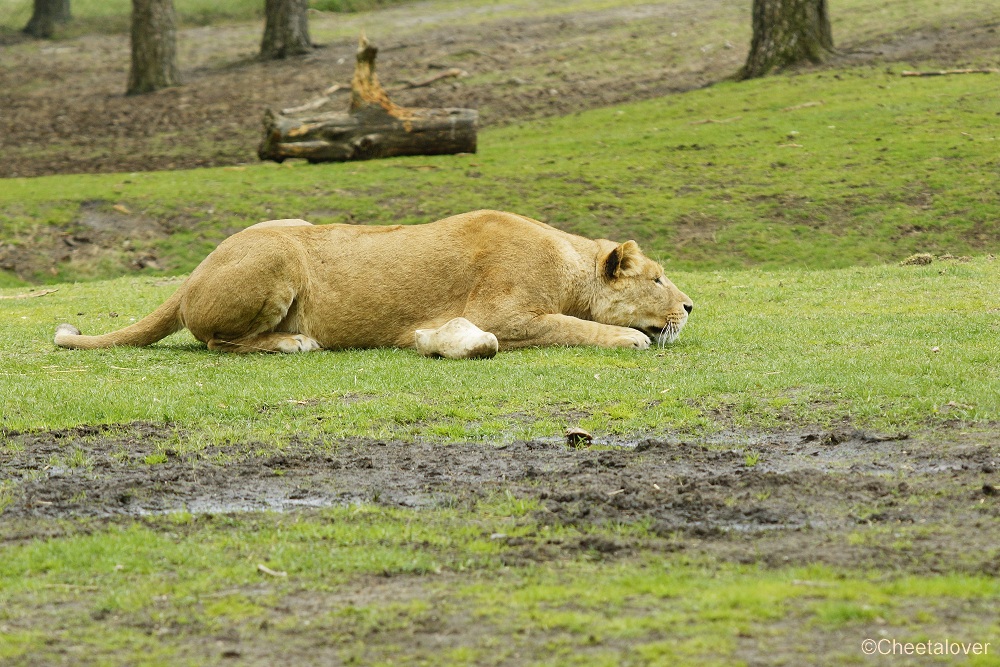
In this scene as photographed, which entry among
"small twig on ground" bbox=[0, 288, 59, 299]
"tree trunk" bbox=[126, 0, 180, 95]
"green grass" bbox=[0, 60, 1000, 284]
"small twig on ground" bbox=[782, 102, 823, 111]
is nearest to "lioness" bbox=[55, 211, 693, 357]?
"small twig on ground" bbox=[0, 288, 59, 299]

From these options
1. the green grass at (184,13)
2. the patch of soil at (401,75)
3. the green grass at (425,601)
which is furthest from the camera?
the green grass at (184,13)


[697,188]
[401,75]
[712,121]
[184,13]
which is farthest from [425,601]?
[184,13]

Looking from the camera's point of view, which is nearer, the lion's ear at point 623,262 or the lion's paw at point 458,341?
the lion's paw at point 458,341

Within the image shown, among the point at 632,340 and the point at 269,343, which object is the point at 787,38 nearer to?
the point at 632,340

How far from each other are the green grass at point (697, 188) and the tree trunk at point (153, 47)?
9.04 meters

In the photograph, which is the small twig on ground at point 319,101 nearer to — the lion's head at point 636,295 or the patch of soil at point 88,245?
the patch of soil at point 88,245

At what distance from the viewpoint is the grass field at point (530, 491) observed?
4.34 m

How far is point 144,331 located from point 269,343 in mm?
1129

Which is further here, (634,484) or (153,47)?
(153,47)

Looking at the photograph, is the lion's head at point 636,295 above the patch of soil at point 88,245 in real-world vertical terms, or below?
above

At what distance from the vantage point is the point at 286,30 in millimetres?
33375

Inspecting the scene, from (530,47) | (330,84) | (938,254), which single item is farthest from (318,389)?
(530,47)

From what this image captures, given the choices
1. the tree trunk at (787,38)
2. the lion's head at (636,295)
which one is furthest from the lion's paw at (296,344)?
the tree trunk at (787,38)

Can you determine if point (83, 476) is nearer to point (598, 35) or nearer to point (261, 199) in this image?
point (261, 199)
